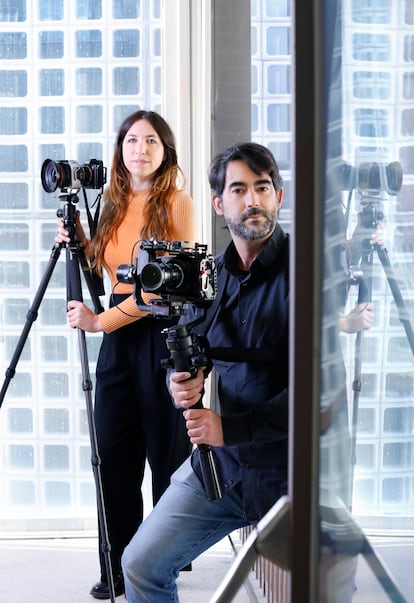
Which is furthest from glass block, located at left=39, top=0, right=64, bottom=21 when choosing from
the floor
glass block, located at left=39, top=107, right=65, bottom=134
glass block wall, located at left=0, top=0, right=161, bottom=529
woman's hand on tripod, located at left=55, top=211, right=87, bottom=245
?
the floor

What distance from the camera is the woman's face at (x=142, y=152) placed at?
2375mm

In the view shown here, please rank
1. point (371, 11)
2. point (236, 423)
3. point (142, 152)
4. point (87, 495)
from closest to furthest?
point (371, 11) < point (236, 423) < point (142, 152) < point (87, 495)

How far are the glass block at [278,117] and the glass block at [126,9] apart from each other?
57 centimetres

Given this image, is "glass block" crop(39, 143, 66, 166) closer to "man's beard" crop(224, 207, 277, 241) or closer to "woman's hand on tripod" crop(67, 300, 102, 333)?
"woman's hand on tripod" crop(67, 300, 102, 333)

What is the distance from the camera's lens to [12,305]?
2.88m

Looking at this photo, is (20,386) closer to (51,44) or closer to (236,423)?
(51,44)

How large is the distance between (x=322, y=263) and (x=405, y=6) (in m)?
0.21

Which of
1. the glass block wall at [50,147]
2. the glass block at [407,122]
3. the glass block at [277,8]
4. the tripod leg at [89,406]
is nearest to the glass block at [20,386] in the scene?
the glass block wall at [50,147]

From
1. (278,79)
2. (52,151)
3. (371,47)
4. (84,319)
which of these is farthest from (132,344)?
(371,47)

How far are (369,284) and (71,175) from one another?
65.9 inches

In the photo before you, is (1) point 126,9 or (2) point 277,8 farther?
(1) point 126,9

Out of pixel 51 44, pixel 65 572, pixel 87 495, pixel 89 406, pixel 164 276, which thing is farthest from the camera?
pixel 87 495

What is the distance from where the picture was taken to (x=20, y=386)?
9.55 ft

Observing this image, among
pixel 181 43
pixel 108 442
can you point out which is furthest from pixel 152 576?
pixel 181 43
